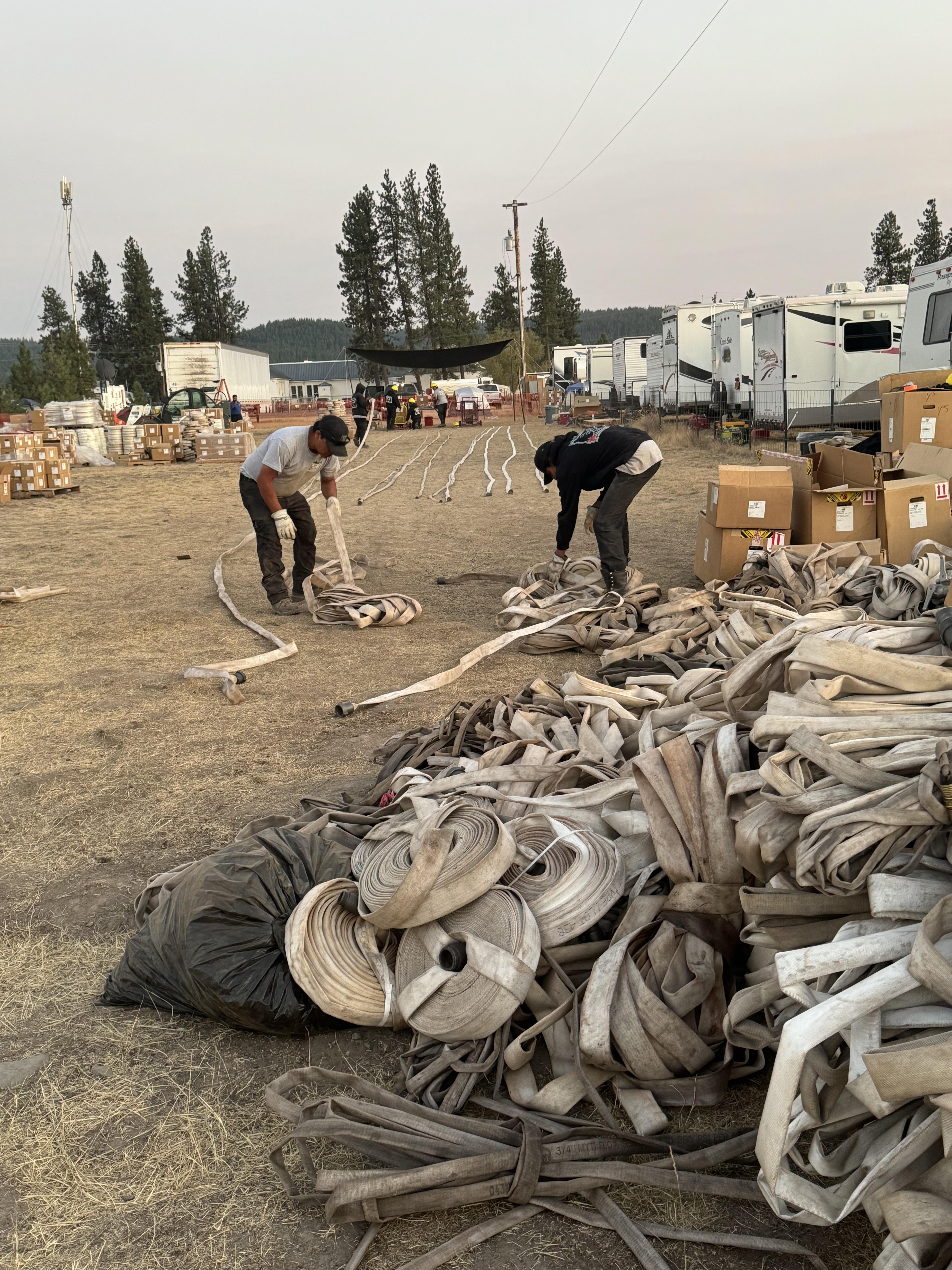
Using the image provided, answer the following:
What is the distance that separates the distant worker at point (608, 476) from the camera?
7344mm

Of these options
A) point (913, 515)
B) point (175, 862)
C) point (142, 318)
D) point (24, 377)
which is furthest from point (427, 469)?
point (142, 318)

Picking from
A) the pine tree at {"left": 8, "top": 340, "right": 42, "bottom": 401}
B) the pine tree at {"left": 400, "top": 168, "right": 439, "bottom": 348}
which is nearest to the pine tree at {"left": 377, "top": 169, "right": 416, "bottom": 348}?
the pine tree at {"left": 400, "top": 168, "right": 439, "bottom": 348}

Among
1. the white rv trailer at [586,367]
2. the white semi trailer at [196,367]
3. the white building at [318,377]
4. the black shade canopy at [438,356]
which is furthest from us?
the white building at [318,377]

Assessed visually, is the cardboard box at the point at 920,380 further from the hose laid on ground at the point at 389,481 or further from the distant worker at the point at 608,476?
the hose laid on ground at the point at 389,481

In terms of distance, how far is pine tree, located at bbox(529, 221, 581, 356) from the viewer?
8300 cm

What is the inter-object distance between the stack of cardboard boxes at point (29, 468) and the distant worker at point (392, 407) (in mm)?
19308

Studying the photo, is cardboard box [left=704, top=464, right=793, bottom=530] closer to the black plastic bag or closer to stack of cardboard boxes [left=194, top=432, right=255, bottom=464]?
the black plastic bag

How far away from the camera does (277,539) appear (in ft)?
26.6

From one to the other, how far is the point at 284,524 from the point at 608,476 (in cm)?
248

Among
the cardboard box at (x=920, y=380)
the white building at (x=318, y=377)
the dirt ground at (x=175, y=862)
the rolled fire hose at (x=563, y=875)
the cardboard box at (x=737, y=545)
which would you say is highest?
the white building at (x=318, y=377)

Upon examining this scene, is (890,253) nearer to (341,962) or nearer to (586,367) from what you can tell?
(586,367)

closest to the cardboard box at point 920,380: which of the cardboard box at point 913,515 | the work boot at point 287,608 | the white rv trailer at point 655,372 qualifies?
the cardboard box at point 913,515

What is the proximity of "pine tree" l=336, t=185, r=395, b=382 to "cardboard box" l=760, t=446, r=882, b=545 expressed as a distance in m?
64.9

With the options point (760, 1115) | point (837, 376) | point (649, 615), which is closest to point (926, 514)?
point (649, 615)
